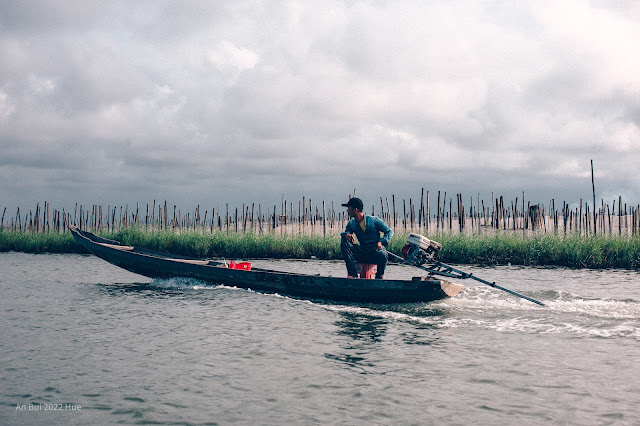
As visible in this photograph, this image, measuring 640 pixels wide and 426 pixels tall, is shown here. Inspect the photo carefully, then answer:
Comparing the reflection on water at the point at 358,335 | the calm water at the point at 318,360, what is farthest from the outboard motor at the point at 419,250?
the reflection on water at the point at 358,335

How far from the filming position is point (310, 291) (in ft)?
35.3

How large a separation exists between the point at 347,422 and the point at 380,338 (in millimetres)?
3122

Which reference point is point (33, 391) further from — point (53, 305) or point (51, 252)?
point (51, 252)

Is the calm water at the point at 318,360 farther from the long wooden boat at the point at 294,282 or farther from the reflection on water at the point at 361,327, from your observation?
the long wooden boat at the point at 294,282

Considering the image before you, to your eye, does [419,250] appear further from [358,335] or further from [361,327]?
[358,335]

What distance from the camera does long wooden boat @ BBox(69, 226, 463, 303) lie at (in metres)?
9.70

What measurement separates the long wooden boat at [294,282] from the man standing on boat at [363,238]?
1.54 feet

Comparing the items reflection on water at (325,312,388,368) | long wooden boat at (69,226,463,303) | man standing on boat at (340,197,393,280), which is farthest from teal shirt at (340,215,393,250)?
reflection on water at (325,312,388,368)

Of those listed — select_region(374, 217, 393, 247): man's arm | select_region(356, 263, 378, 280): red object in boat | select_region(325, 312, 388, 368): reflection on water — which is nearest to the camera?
select_region(325, 312, 388, 368): reflection on water

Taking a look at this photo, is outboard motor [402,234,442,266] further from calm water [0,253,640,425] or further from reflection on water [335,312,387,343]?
reflection on water [335,312,387,343]

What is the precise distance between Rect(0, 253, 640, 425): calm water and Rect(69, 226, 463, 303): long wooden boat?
22cm

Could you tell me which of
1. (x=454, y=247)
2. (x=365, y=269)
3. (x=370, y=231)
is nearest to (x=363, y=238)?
(x=370, y=231)

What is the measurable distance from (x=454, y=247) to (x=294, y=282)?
9566 mm

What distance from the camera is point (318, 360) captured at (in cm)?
660
